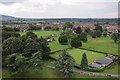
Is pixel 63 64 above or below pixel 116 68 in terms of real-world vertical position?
above

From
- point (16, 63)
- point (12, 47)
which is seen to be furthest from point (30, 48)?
point (16, 63)

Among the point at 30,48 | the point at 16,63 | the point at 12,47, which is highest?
the point at 12,47

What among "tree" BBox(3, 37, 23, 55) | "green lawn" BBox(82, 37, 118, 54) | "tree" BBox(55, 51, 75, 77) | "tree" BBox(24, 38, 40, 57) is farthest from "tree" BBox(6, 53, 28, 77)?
"green lawn" BBox(82, 37, 118, 54)

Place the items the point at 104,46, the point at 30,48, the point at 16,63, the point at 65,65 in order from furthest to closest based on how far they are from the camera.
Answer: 1. the point at 104,46
2. the point at 30,48
3. the point at 65,65
4. the point at 16,63

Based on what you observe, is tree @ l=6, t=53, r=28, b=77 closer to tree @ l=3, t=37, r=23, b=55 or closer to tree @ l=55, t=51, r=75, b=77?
tree @ l=3, t=37, r=23, b=55

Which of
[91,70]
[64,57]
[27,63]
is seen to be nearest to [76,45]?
[91,70]

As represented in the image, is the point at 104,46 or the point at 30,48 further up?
the point at 30,48

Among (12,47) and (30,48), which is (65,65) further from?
(12,47)

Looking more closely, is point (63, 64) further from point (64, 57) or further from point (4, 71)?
point (4, 71)

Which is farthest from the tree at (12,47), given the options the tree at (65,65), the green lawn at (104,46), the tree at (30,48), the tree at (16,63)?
the green lawn at (104,46)

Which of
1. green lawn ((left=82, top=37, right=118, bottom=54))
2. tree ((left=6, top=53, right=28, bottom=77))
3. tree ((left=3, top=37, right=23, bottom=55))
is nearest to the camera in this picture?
tree ((left=6, top=53, right=28, bottom=77))

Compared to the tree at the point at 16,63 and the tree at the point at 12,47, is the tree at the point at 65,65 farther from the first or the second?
the tree at the point at 12,47
